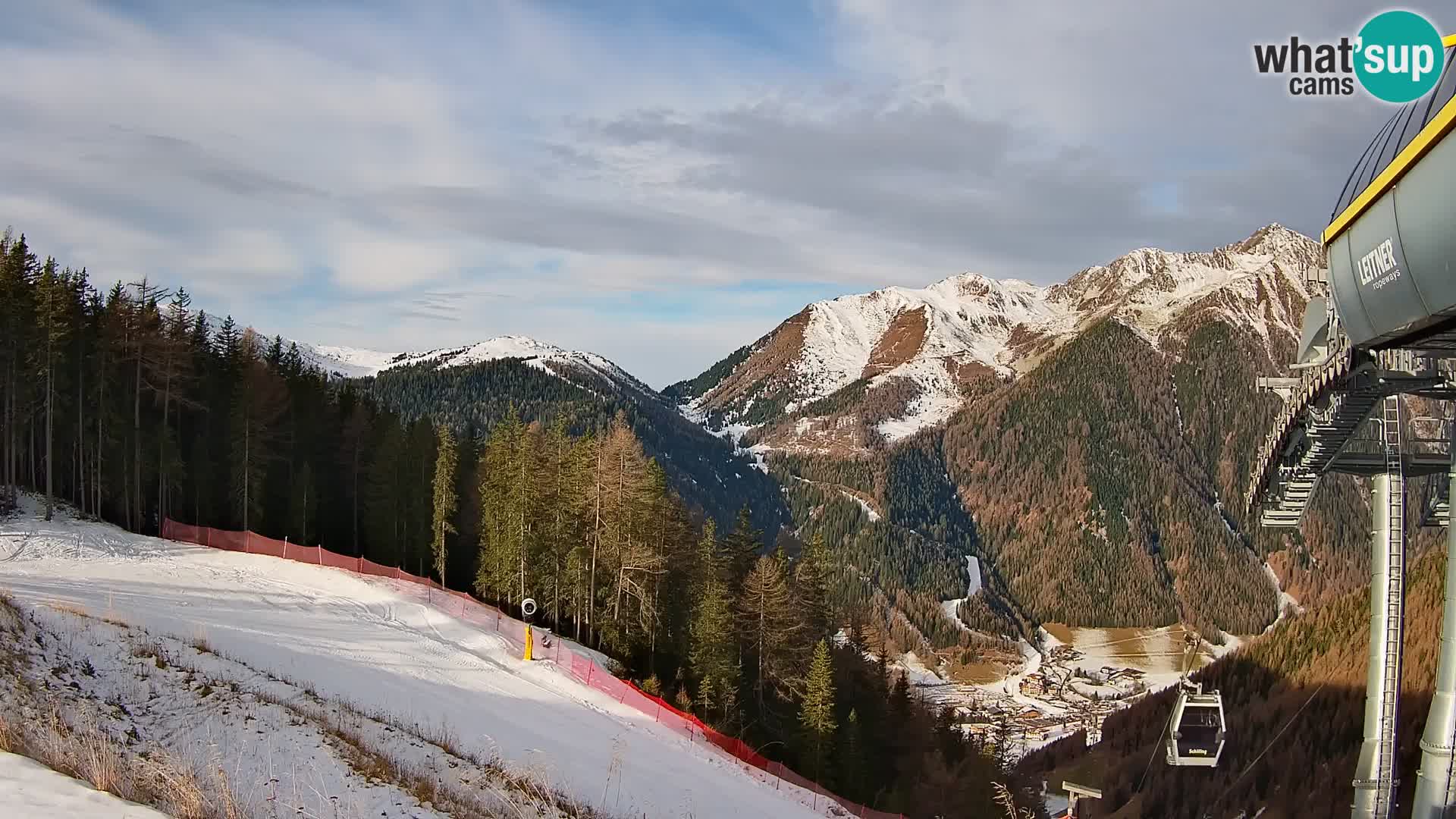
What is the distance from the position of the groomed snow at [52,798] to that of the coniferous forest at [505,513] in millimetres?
25292

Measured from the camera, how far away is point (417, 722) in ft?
58.1

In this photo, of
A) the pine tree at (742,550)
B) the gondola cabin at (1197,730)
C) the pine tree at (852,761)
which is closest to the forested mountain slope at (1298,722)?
the gondola cabin at (1197,730)

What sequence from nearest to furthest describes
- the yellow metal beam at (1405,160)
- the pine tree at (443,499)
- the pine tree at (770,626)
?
the yellow metal beam at (1405,160)
the pine tree at (770,626)
the pine tree at (443,499)

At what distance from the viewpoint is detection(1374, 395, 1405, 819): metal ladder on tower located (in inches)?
642

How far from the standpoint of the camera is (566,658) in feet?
98.4

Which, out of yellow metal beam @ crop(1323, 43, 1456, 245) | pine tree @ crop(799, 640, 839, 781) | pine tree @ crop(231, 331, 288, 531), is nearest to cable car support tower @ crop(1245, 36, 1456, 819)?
yellow metal beam @ crop(1323, 43, 1456, 245)

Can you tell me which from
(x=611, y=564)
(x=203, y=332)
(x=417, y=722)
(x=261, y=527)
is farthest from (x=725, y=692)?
(x=203, y=332)

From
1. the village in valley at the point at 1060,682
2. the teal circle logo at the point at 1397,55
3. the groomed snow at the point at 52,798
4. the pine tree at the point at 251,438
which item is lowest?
the village in valley at the point at 1060,682

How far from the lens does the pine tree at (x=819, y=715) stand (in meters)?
35.3

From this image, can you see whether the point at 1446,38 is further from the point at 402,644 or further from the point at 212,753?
the point at 402,644

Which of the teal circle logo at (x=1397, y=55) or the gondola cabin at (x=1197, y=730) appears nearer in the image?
the teal circle logo at (x=1397, y=55)

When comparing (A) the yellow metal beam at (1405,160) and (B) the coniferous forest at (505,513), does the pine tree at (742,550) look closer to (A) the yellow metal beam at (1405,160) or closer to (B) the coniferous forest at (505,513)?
(B) the coniferous forest at (505,513)

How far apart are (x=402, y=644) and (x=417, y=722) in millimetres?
8723

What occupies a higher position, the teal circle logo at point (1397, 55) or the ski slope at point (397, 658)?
the teal circle logo at point (1397, 55)
